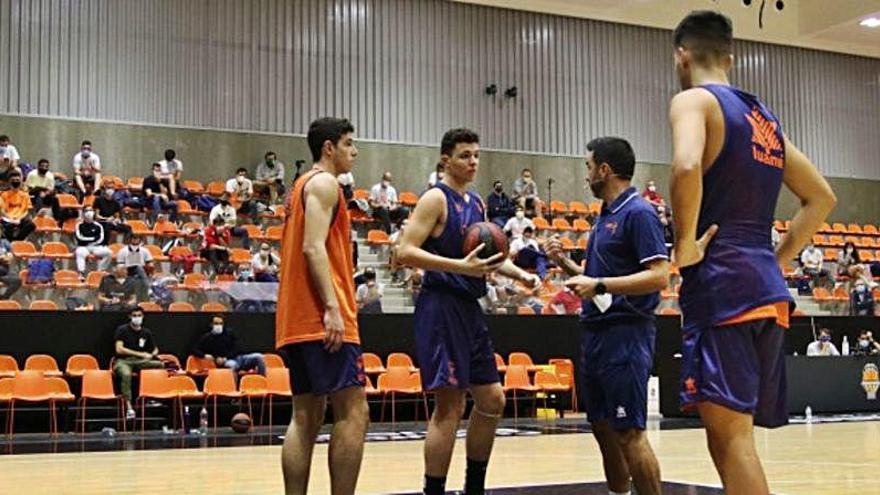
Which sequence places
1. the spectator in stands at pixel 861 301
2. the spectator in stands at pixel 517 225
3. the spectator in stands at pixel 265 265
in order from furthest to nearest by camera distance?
the spectator in stands at pixel 517 225 < the spectator in stands at pixel 861 301 < the spectator in stands at pixel 265 265

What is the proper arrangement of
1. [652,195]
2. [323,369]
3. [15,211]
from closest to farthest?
[323,369] < [15,211] < [652,195]

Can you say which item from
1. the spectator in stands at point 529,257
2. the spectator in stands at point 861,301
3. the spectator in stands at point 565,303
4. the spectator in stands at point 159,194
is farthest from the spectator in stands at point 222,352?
the spectator in stands at point 861,301

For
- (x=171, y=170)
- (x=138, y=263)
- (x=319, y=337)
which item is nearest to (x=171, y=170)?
(x=171, y=170)

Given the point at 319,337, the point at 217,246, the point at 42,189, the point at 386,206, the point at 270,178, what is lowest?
the point at 319,337

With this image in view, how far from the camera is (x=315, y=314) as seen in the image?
488 centimetres

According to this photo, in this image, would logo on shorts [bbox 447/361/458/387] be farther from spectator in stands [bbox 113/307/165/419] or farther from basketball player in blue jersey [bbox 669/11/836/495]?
spectator in stands [bbox 113/307/165/419]

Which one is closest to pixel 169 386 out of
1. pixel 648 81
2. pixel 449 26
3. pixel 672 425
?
pixel 672 425

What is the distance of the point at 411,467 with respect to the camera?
8695 mm

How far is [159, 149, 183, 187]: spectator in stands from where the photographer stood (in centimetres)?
1930

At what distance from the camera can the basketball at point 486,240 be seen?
5258mm

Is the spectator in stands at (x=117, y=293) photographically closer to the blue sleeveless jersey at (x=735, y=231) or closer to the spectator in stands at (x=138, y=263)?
the spectator in stands at (x=138, y=263)

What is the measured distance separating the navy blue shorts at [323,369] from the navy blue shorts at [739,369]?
74.6 inches

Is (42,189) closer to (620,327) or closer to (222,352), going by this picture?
(222,352)

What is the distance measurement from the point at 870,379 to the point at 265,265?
9.63 metres
